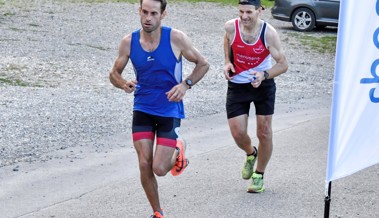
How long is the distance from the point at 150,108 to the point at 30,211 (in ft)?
4.98

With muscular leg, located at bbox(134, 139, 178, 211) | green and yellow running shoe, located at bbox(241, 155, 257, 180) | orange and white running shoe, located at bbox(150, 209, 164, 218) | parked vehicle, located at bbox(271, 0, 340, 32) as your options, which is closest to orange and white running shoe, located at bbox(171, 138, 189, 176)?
muscular leg, located at bbox(134, 139, 178, 211)

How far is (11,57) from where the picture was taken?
1681 cm

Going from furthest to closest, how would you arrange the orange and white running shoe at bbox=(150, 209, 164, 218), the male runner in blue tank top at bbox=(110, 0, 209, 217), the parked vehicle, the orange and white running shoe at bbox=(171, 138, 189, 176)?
the parked vehicle
the orange and white running shoe at bbox=(171, 138, 189, 176)
the orange and white running shoe at bbox=(150, 209, 164, 218)
the male runner in blue tank top at bbox=(110, 0, 209, 217)

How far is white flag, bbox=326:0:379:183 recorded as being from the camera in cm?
531

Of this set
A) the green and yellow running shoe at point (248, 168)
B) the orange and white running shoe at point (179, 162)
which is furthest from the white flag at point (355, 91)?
the green and yellow running shoe at point (248, 168)

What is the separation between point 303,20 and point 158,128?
18141mm

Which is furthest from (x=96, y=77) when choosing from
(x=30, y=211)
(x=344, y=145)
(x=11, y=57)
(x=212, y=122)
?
(x=344, y=145)

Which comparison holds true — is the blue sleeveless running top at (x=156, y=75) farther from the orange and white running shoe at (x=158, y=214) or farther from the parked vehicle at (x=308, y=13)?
the parked vehicle at (x=308, y=13)

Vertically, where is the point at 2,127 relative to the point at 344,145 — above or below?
below

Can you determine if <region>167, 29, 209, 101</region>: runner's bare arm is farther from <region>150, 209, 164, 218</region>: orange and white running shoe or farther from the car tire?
the car tire

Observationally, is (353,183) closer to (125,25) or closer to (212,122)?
(212,122)

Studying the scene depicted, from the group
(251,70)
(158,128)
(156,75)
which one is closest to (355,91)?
(156,75)

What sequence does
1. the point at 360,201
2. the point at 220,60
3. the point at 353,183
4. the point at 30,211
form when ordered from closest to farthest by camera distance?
the point at 30,211, the point at 360,201, the point at 353,183, the point at 220,60

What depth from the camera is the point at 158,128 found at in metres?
7.50
